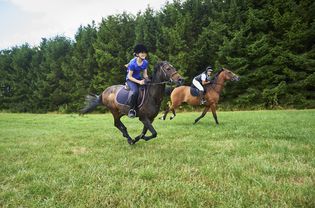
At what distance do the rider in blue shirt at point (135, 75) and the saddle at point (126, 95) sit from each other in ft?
0.38

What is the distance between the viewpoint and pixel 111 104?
28.7 feet

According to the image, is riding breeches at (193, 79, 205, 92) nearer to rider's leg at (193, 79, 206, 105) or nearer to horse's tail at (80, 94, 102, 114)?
rider's leg at (193, 79, 206, 105)

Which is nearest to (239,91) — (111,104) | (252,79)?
(252,79)

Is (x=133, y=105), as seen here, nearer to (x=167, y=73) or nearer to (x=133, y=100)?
(x=133, y=100)

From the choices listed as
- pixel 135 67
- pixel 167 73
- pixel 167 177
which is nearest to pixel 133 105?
pixel 135 67

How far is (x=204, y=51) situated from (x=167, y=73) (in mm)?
27253

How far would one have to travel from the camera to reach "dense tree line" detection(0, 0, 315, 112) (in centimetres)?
2816

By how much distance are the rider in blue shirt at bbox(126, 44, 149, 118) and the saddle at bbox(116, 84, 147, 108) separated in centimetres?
12

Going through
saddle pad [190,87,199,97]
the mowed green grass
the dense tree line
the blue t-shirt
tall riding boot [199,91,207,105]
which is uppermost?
the dense tree line

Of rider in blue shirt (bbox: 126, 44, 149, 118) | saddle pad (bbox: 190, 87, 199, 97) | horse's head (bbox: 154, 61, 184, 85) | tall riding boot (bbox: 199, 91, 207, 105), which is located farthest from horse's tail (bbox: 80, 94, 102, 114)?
saddle pad (bbox: 190, 87, 199, 97)

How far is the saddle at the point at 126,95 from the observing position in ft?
25.1

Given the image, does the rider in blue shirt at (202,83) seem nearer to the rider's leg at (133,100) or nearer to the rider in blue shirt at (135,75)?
the rider in blue shirt at (135,75)

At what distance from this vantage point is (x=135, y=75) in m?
7.91

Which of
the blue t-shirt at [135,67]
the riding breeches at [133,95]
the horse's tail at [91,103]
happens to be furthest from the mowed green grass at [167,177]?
the horse's tail at [91,103]
